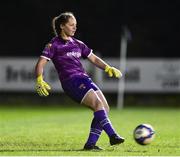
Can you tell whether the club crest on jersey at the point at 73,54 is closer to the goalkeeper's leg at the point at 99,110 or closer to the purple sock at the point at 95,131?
the goalkeeper's leg at the point at 99,110

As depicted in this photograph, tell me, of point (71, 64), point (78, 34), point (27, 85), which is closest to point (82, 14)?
point (78, 34)

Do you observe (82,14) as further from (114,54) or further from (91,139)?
(91,139)

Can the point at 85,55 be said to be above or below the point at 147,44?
above

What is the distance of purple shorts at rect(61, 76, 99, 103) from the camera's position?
1196 centimetres

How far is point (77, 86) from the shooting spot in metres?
12.0

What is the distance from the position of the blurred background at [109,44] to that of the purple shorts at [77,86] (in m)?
21.2

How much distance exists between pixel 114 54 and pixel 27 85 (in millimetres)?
5554

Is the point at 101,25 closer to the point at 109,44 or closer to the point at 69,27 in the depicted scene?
the point at 109,44

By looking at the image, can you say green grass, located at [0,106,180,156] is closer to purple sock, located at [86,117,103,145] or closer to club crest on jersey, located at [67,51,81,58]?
purple sock, located at [86,117,103,145]

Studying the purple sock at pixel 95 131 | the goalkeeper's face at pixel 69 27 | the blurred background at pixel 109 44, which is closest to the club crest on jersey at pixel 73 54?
the goalkeeper's face at pixel 69 27

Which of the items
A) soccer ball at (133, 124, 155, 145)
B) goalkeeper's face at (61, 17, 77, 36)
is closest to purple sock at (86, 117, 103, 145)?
soccer ball at (133, 124, 155, 145)

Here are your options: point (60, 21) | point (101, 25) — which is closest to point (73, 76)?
point (60, 21)

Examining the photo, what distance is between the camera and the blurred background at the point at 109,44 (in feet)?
111

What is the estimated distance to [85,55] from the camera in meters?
12.5
